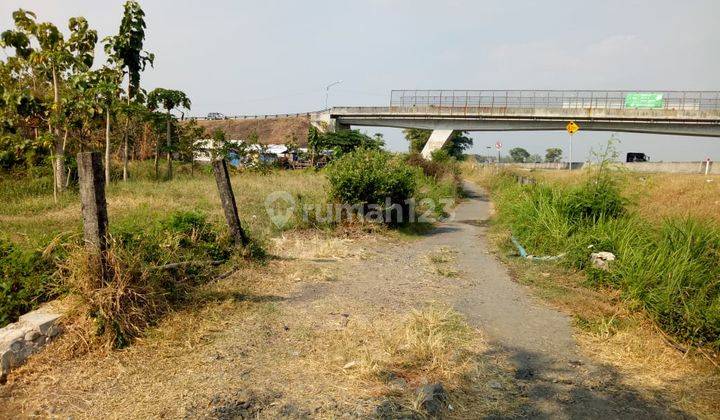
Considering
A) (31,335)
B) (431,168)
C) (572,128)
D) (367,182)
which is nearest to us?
(31,335)

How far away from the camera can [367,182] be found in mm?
9992

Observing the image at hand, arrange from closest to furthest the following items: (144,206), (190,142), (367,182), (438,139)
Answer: (144,206) → (367,182) → (190,142) → (438,139)

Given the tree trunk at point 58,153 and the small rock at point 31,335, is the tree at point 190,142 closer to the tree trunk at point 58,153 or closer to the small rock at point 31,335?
the tree trunk at point 58,153

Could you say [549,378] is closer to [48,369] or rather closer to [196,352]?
[196,352]

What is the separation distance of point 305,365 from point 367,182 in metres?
6.53

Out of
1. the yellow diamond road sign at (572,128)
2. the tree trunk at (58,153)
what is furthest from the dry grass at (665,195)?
the tree trunk at (58,153)

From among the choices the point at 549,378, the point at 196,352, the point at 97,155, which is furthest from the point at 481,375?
the point at 97,155

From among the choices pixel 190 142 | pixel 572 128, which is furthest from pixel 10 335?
pixel 572 128

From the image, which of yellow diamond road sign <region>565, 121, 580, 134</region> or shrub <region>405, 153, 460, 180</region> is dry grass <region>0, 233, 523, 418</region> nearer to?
shrub <region>405, 153, 460, 180</region>

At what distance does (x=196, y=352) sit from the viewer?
3967mm

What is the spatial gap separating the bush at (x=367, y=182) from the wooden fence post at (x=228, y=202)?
12.3 ft

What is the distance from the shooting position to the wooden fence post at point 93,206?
4.19 meters

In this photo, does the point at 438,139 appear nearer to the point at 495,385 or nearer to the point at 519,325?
the point at 519,325

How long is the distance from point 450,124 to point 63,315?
31432 millimetres
